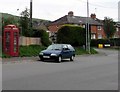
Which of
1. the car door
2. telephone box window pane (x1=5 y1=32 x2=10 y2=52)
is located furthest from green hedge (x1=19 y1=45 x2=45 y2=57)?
the car door

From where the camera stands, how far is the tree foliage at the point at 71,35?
137ft

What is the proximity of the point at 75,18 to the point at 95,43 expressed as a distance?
2141 cm

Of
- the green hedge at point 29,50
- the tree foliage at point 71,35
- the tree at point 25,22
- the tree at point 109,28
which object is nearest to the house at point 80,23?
the tree at point 109,28

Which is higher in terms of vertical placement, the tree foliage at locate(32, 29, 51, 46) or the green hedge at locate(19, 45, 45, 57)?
the tree foliage at locate(32, 29, 51, 46)

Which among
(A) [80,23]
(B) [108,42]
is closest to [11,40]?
(B) [108,42]

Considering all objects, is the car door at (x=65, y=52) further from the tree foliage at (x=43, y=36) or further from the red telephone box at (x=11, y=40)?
the tree foliage at (x=43, y=36)

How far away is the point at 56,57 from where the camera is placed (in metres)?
26.6

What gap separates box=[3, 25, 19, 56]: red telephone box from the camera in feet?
91.7

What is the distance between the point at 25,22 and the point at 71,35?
22.9 feet

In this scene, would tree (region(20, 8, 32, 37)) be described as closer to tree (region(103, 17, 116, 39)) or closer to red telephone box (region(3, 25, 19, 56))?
red telephone box (region(3, 25, 19, 56))

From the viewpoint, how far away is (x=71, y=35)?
42750 mm

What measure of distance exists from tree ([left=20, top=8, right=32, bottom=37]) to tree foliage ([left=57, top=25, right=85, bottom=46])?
16.1ft

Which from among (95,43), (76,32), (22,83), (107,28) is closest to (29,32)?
(76,32)

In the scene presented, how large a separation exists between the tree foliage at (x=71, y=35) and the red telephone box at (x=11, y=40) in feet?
45.0
